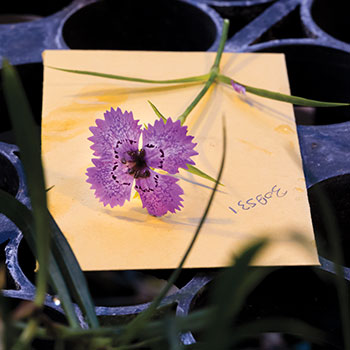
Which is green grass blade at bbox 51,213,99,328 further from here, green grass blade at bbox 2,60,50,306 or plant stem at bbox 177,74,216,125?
plant stem at bbox 177,74,216,125

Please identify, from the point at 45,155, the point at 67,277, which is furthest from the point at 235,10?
the point at 67,277

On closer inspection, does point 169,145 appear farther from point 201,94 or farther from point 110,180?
point 201,94

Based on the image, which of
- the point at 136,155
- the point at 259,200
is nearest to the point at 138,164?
the point at 136,155

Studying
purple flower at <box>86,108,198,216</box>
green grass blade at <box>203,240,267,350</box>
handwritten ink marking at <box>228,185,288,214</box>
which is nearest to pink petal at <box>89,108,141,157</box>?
purple flower at <box>86,108,198,216</box>

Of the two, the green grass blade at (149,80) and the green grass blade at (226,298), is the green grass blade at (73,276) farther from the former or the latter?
the green grass blade at (149,80)

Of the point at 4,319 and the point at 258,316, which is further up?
the point at 4,319

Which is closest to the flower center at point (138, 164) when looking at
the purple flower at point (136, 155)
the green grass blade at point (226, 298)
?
the purple flower at point (136, 155)

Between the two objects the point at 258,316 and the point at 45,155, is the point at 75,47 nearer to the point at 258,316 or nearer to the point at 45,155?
the point at 45,155
